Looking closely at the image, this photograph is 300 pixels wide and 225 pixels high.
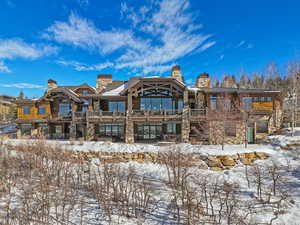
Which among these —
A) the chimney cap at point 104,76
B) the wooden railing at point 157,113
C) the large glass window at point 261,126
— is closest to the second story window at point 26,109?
the chimney cap at point 104,76

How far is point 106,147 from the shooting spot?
14281 millimetres

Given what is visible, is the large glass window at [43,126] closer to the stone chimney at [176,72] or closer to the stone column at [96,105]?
the stone column at [96,105]

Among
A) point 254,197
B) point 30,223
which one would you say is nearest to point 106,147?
point 30,223

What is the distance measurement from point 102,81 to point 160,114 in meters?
11.6

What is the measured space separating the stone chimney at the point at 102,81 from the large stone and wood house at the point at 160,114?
115 cm

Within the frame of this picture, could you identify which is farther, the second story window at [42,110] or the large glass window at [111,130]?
the second story window at [42,110]

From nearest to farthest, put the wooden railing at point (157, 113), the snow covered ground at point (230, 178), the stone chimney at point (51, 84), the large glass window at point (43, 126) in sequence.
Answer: the snow covered ground at point (230, 178) < the wooden railing at point (157, 113) < the large glass window at point (43, 126) < the stone chimney at point (51, 84)

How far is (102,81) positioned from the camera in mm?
22516

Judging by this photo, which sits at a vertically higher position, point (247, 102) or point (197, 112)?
point (247, 102)

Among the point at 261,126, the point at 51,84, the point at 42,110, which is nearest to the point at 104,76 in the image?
the point at 51,84

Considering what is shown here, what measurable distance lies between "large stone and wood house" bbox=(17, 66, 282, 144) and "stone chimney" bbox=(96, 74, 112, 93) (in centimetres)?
115

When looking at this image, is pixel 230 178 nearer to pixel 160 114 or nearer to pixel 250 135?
pixel 160 114

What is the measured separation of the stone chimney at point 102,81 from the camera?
22406 millimetres

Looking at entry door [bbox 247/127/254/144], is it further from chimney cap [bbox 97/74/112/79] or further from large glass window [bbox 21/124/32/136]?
large glass window [bbox 21/124/32/136]
